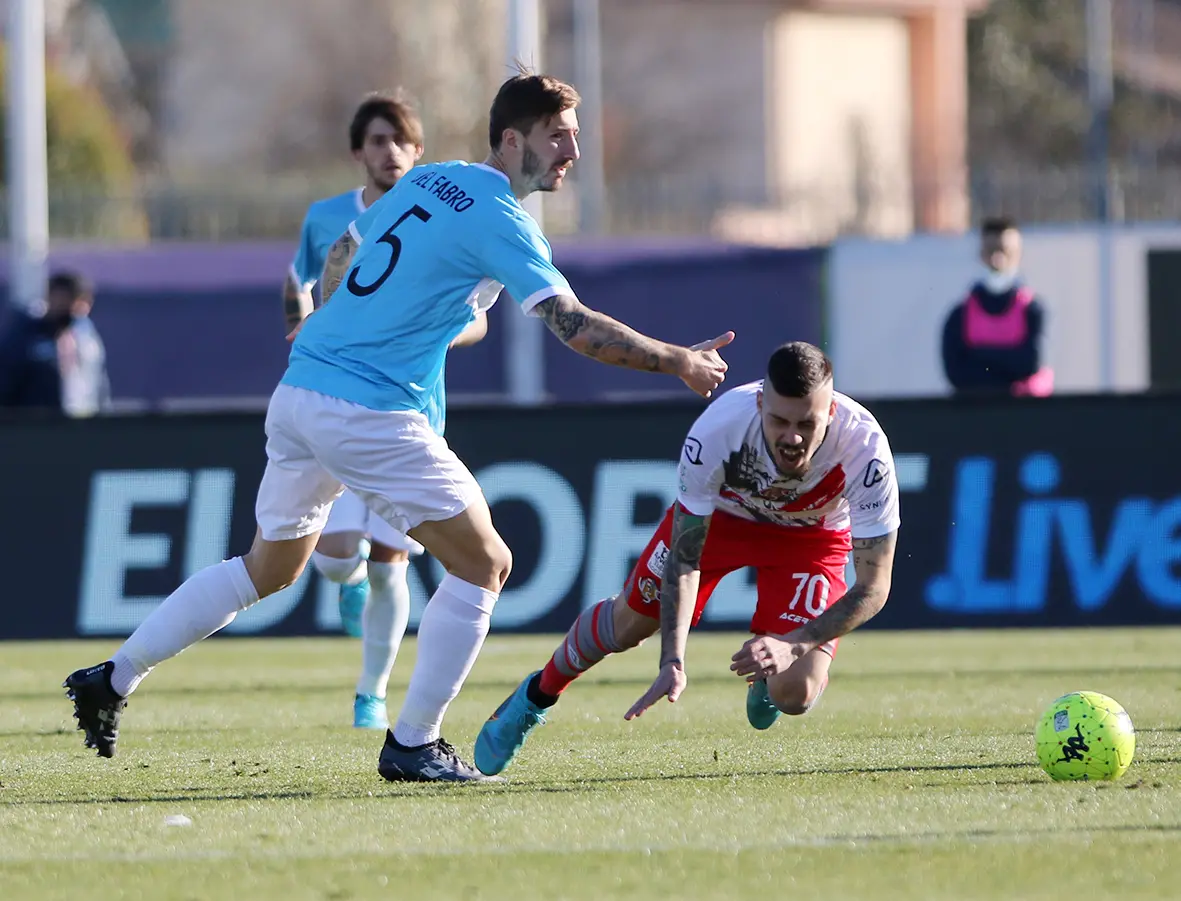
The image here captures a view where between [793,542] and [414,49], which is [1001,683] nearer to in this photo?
[793,542]

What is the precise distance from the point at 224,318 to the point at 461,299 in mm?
15163

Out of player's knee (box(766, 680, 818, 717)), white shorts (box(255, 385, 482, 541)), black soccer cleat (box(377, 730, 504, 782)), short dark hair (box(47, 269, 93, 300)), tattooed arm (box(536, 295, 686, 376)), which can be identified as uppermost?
short dark hair (box(47, 269, 93, 300))

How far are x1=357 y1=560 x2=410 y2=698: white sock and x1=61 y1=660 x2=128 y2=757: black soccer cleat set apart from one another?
1.69m

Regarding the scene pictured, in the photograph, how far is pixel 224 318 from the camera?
70.4 feet

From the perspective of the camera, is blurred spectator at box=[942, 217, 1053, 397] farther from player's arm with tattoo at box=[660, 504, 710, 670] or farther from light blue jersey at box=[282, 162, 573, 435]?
light blue jersey at box=[282, 162, 573, 435]

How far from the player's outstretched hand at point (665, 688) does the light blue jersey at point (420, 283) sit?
3.67 feet

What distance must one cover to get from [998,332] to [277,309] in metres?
9.21

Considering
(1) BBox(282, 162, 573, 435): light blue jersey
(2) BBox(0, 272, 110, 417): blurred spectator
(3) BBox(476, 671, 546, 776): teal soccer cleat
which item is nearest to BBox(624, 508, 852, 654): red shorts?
(3) BBox(476, 671, 546, 776): teal soccer cleat

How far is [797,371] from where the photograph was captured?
6.49 m

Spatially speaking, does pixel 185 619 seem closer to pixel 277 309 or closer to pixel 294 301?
pixel 294 301

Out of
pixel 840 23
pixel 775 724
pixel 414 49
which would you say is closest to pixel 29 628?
pixel 775 724

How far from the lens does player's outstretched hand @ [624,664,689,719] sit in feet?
20.5

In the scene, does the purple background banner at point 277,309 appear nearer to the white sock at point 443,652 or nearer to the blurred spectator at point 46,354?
the blurred spectator at point 46,354

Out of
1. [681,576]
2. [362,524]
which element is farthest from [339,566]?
[681,576]
